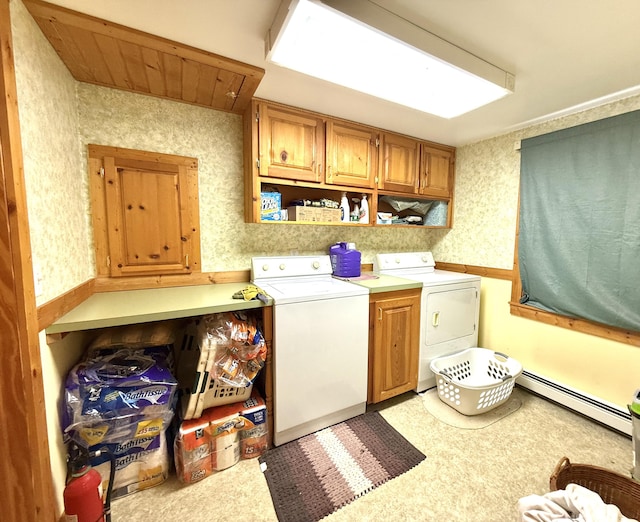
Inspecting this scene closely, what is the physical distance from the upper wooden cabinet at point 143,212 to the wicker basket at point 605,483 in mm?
2337

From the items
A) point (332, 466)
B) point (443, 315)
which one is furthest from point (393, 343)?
point (332, 466)

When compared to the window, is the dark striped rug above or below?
below

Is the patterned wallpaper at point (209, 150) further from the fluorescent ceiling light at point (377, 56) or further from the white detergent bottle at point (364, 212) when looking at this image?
the fluorescent ceiling light at point (377, 56)

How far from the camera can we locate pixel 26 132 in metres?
1.01

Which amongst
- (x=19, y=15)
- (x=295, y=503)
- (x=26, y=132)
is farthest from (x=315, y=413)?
(x=19, y=15)

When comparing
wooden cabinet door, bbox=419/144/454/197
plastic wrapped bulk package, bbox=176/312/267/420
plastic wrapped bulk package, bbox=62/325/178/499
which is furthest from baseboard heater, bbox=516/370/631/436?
plastic wrapped bulk package, bbox=62/325/178/499

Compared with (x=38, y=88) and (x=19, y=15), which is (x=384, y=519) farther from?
(x=19, y=15)

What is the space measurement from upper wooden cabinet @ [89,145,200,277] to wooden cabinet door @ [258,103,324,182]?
1.77 feet

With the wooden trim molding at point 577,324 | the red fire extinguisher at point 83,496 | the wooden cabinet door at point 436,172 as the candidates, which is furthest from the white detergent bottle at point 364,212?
the red fire extinguisher at point 83,496

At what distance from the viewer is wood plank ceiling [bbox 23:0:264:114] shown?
1.11m

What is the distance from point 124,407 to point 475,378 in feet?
8.54

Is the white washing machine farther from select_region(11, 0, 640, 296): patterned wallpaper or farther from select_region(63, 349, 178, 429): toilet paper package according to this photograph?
select_region(63, 349, 178, 429): toilet paper package

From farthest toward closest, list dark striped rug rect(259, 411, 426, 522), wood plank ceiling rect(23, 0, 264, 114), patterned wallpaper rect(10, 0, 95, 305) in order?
dark striped rug rect(259, 411, 426, 522)
wood plank ceiling rect(23, 0, 264, 114)
patterned wallpaper rect(10, 0, 95, 305)

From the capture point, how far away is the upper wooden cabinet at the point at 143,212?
1.63 metres
